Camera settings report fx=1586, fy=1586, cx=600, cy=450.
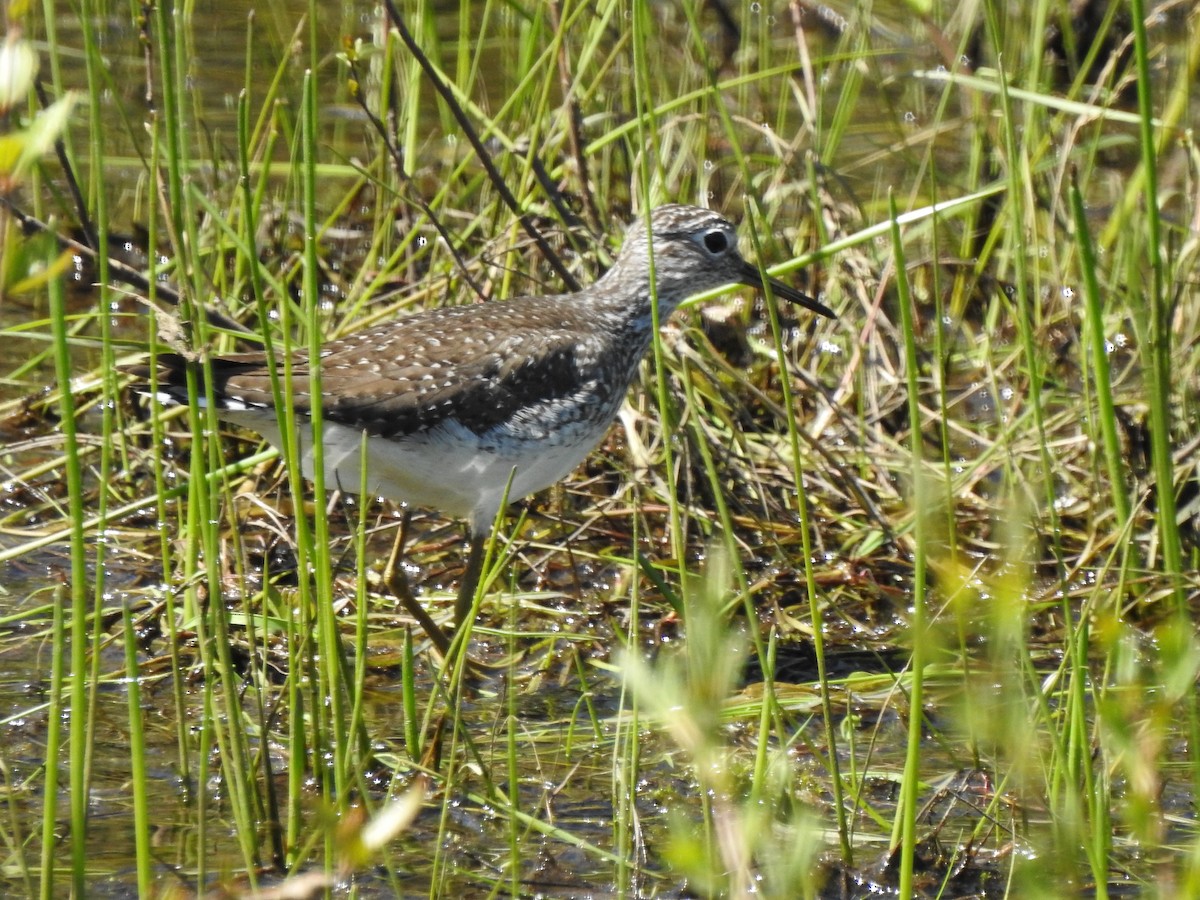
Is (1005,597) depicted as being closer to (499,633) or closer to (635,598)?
(635,598)

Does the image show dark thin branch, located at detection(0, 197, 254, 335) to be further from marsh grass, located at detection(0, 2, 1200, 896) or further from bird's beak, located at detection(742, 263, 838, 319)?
bird's beak, located at detection(742, 263, 838, 319)

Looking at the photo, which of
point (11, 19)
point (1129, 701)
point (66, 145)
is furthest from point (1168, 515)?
point (66, 145)

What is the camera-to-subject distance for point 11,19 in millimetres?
1621

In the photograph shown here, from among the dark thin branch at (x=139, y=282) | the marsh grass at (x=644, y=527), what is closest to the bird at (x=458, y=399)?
the marsh grass at (x=644, y=527)

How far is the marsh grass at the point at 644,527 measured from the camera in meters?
3.05

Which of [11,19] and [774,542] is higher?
[11,19]

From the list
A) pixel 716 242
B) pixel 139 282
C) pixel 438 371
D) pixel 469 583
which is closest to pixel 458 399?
pixel 438 371

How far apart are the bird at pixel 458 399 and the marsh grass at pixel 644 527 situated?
19 centimetres

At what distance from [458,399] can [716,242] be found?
1437 mm

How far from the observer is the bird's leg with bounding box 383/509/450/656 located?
16.9 ft

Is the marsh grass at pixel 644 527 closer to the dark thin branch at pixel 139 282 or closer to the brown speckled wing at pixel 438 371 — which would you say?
the dark thin branch at pixel 139 282

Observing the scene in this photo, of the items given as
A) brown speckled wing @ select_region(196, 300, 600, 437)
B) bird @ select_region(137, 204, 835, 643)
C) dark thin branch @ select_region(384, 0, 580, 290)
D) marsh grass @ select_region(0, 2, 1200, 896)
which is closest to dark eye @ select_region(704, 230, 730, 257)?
marsh grass @ select_region(0, 2, 1200, 896)

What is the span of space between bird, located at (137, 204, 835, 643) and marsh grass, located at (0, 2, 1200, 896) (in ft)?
0.63

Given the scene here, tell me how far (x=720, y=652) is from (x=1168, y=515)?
71.1 inches
